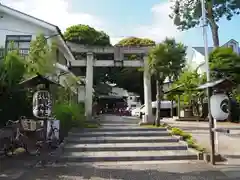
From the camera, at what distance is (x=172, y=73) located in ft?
50.8

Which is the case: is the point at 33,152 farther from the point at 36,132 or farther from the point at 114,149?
the point at 114,149

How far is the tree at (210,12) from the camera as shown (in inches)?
1001

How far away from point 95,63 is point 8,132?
1070 centimetres

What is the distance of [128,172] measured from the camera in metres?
7.66

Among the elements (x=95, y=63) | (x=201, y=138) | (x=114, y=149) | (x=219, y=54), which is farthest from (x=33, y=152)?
(x=219, y=54)

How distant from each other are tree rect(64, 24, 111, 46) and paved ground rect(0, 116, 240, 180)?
64.2ft

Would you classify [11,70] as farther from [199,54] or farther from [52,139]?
[199,54]

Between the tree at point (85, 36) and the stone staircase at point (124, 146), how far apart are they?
15499 mm

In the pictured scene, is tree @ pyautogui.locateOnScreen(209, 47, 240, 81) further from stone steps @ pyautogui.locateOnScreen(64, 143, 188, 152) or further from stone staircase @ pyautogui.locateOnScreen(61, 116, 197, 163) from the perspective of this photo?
stone steps @ pyautogui.locateOnScreen(64, 143, 188, 152)

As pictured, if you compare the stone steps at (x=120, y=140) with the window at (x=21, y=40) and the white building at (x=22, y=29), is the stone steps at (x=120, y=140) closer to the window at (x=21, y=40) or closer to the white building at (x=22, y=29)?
the white building at (x=22, y=29)

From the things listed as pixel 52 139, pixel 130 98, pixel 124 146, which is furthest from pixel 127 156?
pixel 130 98

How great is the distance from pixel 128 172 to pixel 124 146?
285 cm

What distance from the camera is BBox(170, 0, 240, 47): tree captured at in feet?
83.4

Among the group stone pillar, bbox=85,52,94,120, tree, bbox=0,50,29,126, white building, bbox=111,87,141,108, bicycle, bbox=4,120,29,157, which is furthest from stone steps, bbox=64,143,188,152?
white building, bbox=111,87,141,108
